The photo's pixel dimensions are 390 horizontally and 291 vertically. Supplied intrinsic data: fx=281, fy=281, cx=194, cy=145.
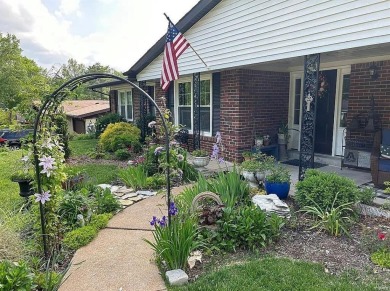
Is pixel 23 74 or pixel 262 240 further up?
pixel 23 74

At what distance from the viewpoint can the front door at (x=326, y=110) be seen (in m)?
7.00

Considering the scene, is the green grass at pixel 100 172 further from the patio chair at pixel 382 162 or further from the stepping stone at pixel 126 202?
the patio chair at pixel 382 162

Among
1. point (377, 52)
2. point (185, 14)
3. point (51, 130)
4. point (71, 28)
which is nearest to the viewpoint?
point (51, 130)

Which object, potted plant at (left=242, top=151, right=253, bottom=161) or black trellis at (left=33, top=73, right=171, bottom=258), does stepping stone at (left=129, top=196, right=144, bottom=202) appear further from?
potted plant at (left=242, top=151, right=253, bottom=161)

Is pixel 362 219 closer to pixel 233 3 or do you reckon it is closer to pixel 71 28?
pixel 233 3

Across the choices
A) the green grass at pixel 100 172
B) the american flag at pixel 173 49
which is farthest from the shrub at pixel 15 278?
the american flag at pixel 173 49

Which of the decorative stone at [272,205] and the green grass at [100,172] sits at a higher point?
the decorative stone at [272,205]

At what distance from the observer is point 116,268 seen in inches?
115

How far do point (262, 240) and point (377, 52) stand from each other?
15.1 ft

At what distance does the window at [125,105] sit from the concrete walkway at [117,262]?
1029cm

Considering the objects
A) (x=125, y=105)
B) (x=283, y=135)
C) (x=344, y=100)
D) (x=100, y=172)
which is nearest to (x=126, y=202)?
(x=100, y=172)

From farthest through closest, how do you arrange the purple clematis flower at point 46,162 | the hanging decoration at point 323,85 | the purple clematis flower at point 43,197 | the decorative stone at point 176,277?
1. the hanging decoration at point 323,85
2. the purple clematis flower at point 43,197
3. the purple clematis flower at point 46,162
4. the decorative stone at point 176,277

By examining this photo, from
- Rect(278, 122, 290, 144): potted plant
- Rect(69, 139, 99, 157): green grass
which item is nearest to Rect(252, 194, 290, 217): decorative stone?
Rect(278, 122, 290, 144): potted plant

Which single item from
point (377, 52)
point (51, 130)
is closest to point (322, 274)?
point (51, 130)
